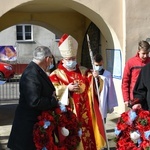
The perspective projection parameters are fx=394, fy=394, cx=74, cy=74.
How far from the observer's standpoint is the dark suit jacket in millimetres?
4258

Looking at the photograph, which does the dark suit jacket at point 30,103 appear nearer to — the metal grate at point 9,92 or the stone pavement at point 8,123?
the stone pavement at point 8,123

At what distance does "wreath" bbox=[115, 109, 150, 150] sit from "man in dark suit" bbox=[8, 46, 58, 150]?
0.86m

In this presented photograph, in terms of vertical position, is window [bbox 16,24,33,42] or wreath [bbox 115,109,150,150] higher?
window [bbox 16,24,33,42]

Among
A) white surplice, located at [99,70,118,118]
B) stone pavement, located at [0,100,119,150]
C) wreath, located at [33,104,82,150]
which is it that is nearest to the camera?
wreath, located at [33,104,82,150]

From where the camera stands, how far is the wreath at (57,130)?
445cm

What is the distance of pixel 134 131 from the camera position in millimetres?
4551

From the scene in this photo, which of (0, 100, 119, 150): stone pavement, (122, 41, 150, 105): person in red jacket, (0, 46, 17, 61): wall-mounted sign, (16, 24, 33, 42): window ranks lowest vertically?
(0, 100, 119, 150): stone pavement

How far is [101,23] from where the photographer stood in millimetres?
9094

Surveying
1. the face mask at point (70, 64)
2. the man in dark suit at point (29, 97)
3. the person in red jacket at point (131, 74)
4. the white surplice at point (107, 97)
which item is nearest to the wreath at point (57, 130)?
the man in dark suit at point (29, 97)

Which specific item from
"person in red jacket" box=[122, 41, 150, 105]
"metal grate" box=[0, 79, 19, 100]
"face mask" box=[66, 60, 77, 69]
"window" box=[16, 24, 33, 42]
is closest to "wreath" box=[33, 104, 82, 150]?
"face mask" box=[66, 60, 77, 69]

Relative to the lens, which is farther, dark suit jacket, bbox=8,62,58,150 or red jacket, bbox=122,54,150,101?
red jacket, bbox=122,54,150,101

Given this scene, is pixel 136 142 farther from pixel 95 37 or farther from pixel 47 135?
pixel 95 37

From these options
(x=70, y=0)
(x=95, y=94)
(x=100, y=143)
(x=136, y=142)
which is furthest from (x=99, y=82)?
(x=70, y=0)

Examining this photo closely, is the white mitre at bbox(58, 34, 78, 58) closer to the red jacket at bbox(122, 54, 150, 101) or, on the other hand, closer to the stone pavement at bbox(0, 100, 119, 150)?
the red jacket at bbox(122, 54, 150, 101)
